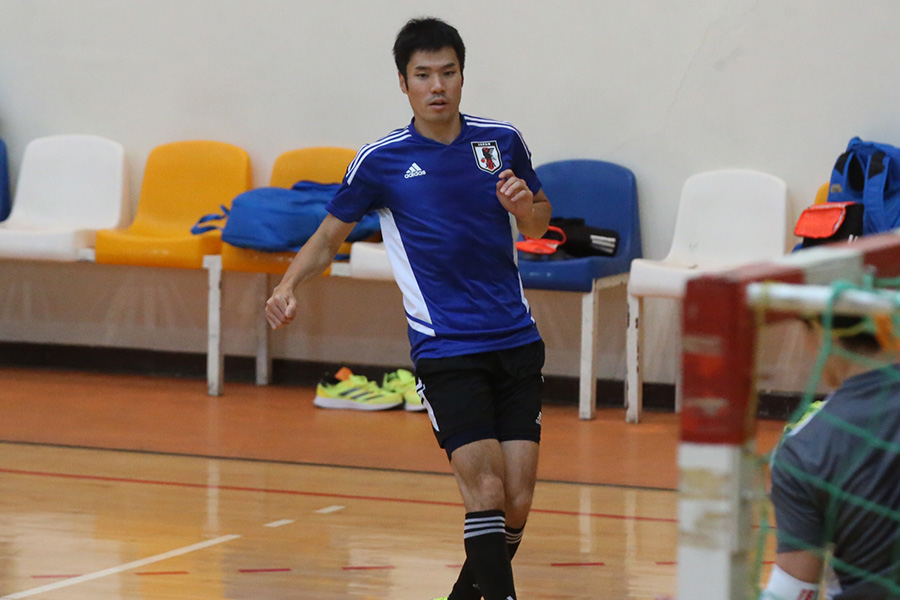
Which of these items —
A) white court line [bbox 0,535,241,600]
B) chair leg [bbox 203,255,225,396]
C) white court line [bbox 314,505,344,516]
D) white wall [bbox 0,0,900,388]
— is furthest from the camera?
chair leg [bbox 203,255,225,396]

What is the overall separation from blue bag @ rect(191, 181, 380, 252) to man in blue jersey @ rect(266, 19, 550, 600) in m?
3.05

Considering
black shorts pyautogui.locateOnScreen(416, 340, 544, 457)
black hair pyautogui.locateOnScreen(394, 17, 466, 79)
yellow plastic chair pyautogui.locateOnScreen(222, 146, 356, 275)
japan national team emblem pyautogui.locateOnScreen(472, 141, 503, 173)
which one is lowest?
black shorts pyautogui.locateOnScreen(416, 340, 544, 457)

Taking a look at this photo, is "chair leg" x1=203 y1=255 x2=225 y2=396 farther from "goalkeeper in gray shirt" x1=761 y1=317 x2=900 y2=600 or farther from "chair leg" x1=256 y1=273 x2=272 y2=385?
"goalkeeper in gray shirt" x1=761 y1=317 x2=900 y2=600

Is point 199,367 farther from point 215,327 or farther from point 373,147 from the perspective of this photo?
point 373,147

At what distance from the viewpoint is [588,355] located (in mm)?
6004

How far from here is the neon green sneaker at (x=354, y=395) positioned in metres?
6.36

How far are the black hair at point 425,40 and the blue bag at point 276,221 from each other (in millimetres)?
3069

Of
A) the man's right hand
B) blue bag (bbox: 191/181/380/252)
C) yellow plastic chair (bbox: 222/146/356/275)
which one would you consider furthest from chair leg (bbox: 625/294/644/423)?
the man's right hand

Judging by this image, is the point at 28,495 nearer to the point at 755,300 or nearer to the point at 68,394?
the point at 68,394

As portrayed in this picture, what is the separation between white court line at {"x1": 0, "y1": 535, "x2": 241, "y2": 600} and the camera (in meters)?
3.38

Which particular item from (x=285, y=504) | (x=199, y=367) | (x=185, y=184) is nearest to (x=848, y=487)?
(x=285, y=504)

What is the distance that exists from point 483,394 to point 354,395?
357cm

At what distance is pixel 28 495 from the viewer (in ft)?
14.6

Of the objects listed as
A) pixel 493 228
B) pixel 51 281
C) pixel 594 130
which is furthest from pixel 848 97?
pixel 51 281
